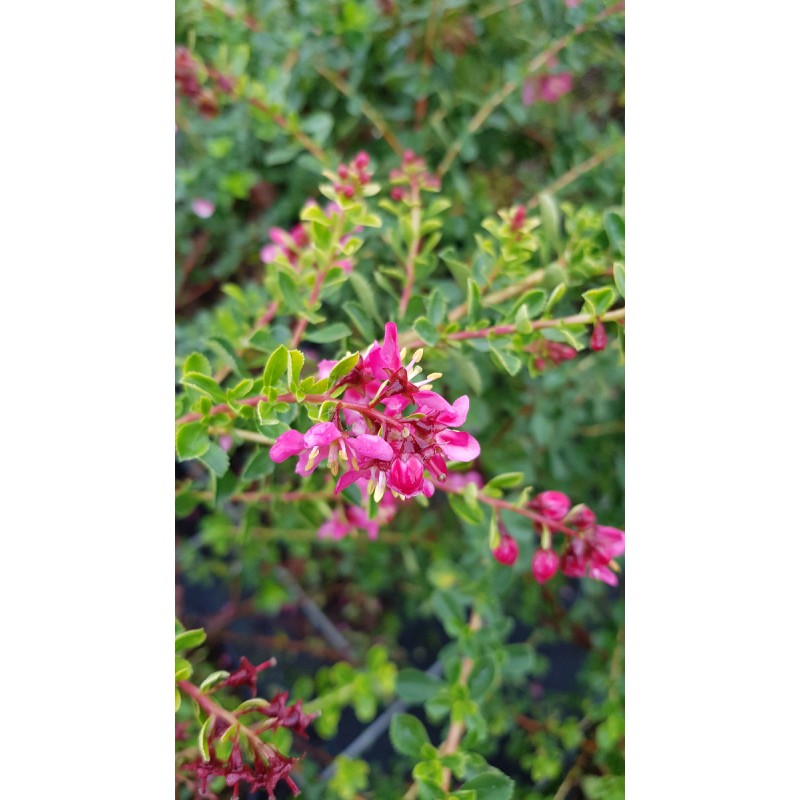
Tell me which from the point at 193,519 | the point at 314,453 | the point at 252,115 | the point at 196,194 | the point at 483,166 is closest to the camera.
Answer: the point at 314,453

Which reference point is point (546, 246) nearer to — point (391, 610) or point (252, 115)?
point (252, 115)

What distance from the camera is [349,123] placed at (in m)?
1.23

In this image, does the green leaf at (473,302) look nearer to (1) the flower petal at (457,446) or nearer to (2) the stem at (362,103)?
(1) the flower petal at (457,446)

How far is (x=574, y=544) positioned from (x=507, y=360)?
21 centimetres

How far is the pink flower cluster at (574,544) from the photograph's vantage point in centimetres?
70

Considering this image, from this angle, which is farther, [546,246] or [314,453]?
[546,246]

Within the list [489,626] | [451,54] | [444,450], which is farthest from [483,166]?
[444,450]

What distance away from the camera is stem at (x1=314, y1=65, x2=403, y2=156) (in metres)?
1.20

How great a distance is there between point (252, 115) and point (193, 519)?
0.92 m

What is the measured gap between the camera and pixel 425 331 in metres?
0.71

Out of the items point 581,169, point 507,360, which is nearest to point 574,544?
point 507,360

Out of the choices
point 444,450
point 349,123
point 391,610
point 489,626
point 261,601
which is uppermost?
point 349,123

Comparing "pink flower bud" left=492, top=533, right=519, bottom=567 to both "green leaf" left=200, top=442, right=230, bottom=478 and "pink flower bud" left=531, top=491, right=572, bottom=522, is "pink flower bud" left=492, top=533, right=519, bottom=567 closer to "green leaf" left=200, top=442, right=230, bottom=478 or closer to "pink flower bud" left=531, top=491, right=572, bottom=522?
"pink flower bud" left=531, top=491, right=572, bottom=522

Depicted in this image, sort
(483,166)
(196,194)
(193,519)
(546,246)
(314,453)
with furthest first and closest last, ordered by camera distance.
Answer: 1. (193,519)
2. (483,166)
3. (196,194)
4. (546,246)
5. (314,453)
